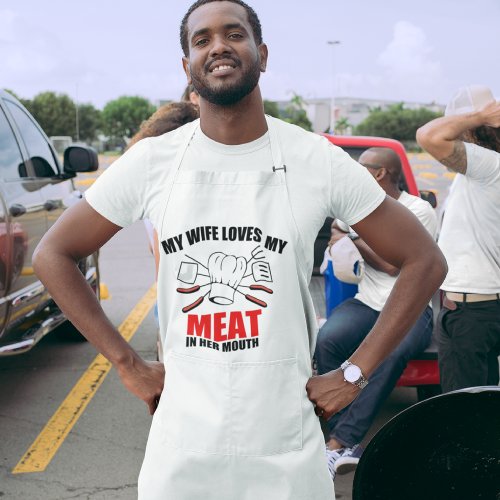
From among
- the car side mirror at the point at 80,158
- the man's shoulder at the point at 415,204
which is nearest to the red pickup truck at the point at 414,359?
the man's shoulder at the point at 415,204

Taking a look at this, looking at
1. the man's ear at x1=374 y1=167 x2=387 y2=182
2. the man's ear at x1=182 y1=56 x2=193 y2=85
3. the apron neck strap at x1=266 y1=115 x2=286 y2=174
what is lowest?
the man's ear at x1=374 y1=167 x2=387 y2=182

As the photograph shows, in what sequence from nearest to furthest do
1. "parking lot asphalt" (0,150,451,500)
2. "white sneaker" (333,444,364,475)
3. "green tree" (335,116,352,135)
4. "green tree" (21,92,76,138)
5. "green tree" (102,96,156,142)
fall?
"white sneaker" (333,444,364,475) → "parking lot asphalt" (0,150,451,500) → "green tree" (335,116,352,135) → "green tree" (21,92,76,138) → "green tree" (102,96,156,142)

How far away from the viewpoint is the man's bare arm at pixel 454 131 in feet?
9.85

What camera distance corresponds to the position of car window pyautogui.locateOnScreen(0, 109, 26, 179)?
4773 millimetres

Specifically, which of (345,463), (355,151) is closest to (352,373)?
(345,463)

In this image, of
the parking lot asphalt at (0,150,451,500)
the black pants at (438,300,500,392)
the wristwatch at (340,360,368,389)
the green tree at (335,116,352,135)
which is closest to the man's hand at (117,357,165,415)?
the wristwatch at (340,360,368,389)

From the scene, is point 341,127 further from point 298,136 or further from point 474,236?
point 298,136

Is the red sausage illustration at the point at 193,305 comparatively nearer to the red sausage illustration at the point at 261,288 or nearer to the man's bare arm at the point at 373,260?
the red sausage illustration at the point at 261,288

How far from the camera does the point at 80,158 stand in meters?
5.82

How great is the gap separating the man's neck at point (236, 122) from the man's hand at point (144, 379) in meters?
0.65

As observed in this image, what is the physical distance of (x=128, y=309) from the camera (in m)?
7.71

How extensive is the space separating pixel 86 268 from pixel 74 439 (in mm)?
1818

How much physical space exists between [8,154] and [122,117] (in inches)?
4482

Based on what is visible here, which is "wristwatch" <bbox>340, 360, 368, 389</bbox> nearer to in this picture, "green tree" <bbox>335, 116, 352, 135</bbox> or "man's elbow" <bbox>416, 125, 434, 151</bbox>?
"man's elbow" <bbox>416, 125, 434, 151</bbox>
